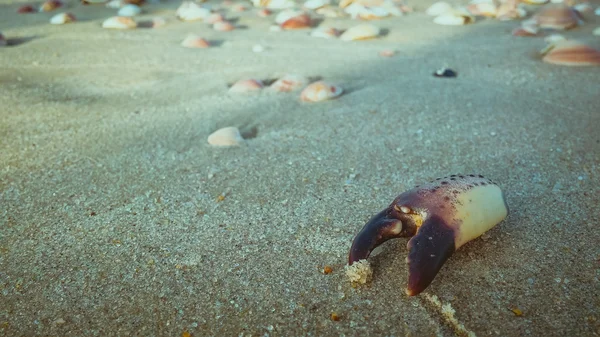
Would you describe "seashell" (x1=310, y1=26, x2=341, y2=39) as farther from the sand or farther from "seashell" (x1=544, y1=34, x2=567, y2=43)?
"seashell" (x1=544, y1=34, x2=567, y2=43)

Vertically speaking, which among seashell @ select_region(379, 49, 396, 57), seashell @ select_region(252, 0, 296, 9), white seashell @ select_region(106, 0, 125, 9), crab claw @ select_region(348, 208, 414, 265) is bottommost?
seashell @ select_region(252, 0, 296, 9)

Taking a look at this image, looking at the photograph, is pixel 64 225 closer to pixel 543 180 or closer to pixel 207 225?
pixel 207 225

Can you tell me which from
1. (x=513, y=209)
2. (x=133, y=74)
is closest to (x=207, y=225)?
(x=513, y=209)

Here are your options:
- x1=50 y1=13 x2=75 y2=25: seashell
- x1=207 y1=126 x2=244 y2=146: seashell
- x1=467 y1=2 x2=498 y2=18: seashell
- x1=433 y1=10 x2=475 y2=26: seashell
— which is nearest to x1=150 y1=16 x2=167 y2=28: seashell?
x1=50 y1=13 x2=75 y2=25: seashell

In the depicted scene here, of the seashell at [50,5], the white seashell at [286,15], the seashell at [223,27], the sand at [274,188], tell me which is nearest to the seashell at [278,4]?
the white seashell at [286,15]

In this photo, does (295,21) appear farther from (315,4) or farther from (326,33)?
(315,4)
